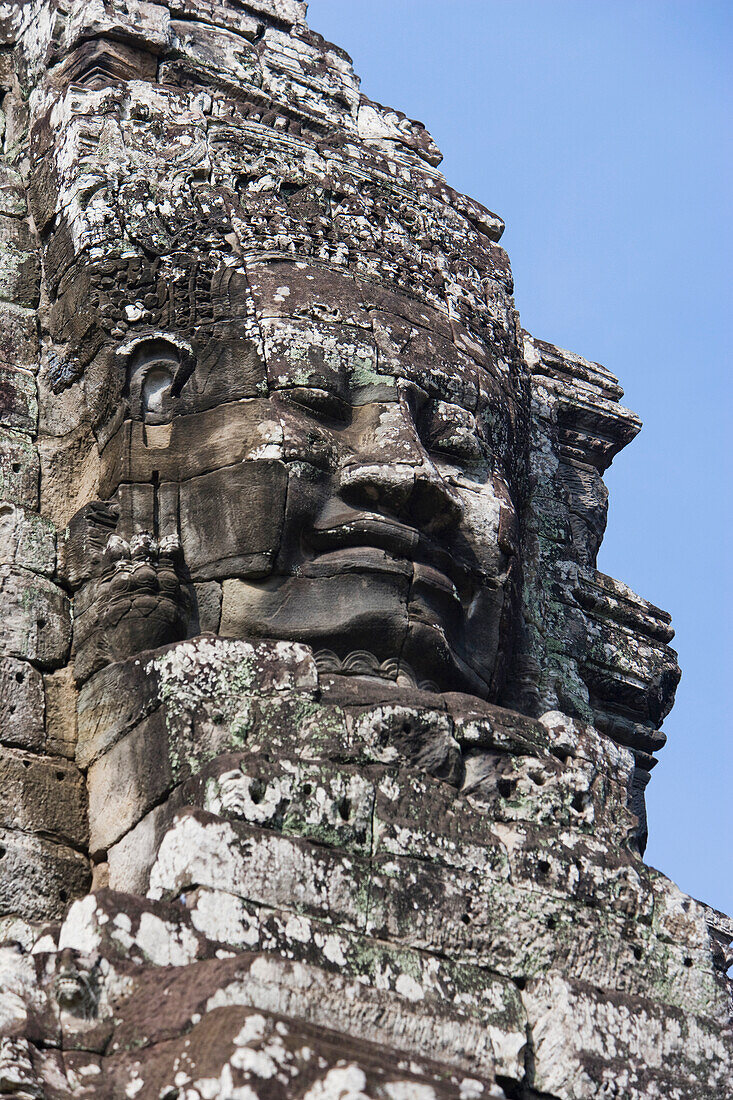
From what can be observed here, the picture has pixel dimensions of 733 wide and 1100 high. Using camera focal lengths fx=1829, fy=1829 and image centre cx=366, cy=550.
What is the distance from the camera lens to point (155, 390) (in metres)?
7.50

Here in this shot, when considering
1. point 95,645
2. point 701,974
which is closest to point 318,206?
point 95,645

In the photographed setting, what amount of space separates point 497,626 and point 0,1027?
298 cm

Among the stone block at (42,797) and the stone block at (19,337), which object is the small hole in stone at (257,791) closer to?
the stone block at (42,797)

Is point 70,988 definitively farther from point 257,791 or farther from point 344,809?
point 344,809

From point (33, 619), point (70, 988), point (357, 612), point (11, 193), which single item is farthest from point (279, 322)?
point (70, 988)

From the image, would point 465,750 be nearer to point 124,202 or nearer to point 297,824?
point 297,824

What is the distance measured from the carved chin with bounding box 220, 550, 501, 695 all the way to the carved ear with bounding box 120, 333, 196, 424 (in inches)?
35.5

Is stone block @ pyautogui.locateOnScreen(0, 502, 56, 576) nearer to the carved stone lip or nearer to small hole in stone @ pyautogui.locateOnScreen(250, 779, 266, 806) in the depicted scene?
the carved stone lip

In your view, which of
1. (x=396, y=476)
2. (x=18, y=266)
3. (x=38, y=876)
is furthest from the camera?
(x=18, y=266)

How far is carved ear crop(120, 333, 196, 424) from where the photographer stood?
745 centimetres

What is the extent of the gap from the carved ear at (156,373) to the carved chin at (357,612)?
90 cm

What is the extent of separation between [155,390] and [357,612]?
1.35 m

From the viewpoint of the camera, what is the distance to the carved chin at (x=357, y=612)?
691 centimetres

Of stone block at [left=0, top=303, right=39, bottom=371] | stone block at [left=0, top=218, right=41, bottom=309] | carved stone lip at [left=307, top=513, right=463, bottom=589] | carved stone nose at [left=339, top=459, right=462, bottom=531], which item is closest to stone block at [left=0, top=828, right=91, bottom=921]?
carved stone lip at [left=307, top=513, right=463, bottom=589]
